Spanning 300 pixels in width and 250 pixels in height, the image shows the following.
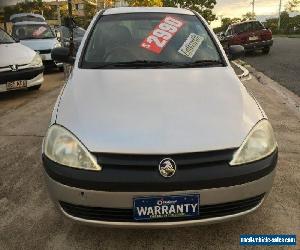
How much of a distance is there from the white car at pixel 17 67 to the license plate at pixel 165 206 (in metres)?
5.52

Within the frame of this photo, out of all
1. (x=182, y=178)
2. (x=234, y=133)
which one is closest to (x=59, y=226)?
(x=182, y=178)

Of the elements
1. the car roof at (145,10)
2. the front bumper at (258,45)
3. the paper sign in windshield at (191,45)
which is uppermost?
the car roof at (145,10)

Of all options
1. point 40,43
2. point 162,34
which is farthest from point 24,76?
point 162,34

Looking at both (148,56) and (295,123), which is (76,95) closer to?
(148,56)

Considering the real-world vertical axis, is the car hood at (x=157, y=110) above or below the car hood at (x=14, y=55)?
above

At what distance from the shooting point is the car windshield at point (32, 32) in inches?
460

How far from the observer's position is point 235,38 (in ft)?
53.2

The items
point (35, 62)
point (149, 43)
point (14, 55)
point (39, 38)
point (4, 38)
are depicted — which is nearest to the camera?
point (149, 43)

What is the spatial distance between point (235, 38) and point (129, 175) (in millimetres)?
14964

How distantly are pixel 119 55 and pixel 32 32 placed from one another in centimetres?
920

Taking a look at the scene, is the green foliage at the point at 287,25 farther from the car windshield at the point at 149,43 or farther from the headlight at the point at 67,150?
the headlight at the point at 67,150

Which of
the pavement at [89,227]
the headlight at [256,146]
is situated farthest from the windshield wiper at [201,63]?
the pavement at [89,227]

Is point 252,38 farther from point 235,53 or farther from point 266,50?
point 235,53

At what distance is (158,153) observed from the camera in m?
2.23
